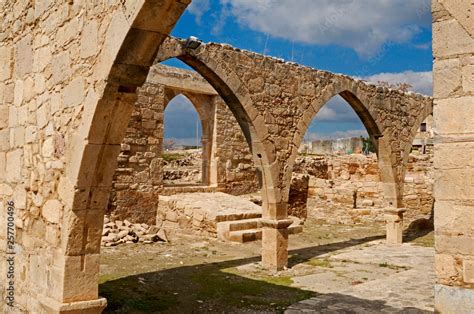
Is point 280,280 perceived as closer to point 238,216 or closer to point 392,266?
point 392,266

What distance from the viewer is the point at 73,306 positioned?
3723 millimetres

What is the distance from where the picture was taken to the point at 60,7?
399cm

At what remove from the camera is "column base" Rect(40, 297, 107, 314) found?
12.1 feet

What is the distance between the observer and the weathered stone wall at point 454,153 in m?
2.17

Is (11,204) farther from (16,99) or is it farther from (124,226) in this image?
(124,226)

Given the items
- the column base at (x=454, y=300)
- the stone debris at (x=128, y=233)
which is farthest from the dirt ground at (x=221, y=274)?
the column base at (x=454, y=300)

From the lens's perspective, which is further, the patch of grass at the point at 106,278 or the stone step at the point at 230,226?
the stone step at the point at 230,226

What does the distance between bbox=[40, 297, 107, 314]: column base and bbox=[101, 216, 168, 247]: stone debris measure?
18.9 ft

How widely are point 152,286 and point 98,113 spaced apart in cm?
403

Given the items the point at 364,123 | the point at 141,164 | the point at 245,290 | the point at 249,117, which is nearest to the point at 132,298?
the point at 245,290

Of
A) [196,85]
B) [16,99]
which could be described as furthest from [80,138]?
[196,85]

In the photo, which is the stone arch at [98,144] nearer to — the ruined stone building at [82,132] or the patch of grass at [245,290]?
the ruined stone building at [82,132]

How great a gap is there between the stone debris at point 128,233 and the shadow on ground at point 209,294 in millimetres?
2325

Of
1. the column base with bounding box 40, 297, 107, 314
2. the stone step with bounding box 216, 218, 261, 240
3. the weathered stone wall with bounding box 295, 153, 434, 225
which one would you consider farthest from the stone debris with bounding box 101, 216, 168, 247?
the weathered stone wall with bounding box 295, 153, 434, 225
